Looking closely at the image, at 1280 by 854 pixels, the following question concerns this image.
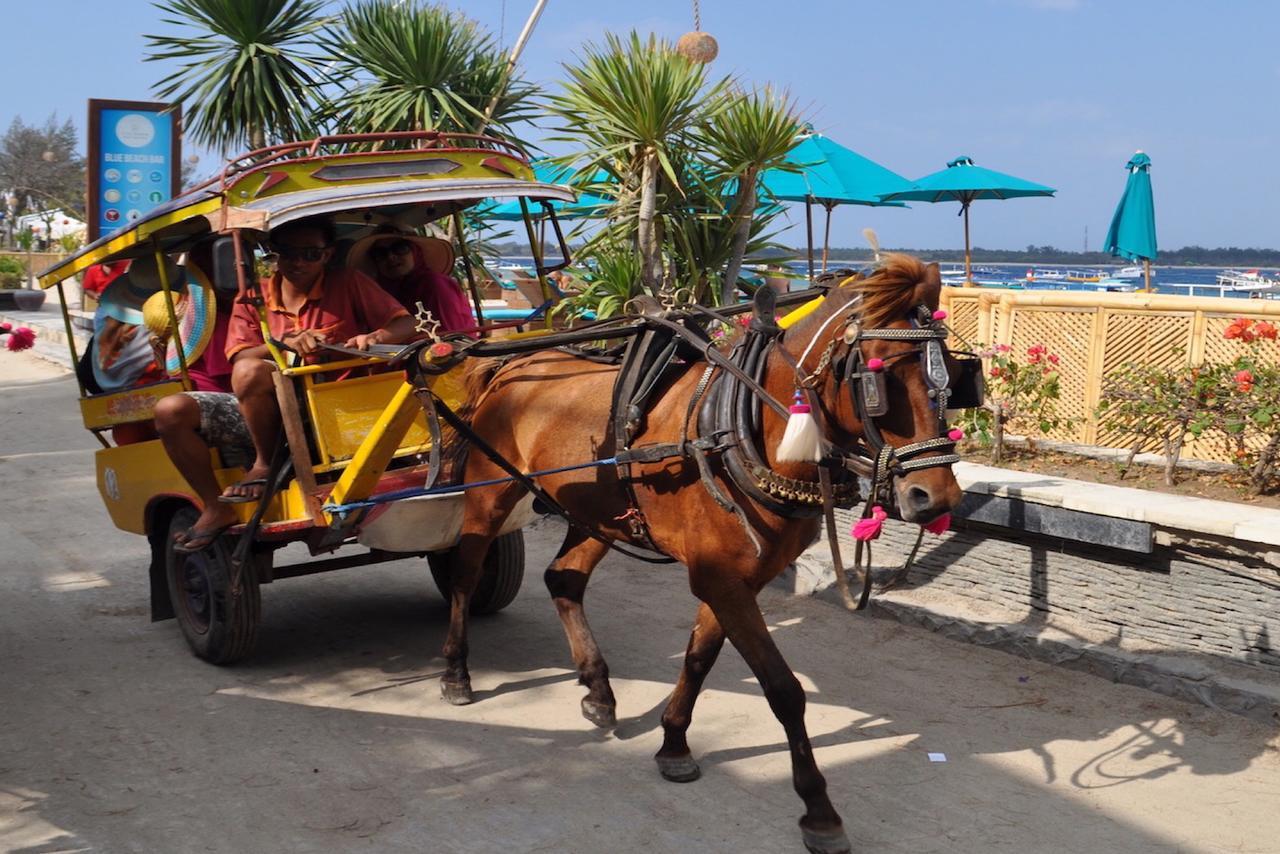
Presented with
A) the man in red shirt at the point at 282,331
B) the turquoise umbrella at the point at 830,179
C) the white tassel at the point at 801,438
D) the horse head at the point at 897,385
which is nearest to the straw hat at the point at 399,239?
the man in red shirt at the point at 282,331

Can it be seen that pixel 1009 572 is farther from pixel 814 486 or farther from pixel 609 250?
pixel 609 250

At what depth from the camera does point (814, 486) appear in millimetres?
4477

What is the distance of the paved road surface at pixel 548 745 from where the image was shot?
4.66 m

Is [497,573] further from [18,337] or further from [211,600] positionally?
[18,337]

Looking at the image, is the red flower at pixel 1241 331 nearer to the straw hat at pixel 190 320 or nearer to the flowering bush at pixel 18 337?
the straw hat at pixel 190 320

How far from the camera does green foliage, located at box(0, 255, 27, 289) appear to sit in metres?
35.6

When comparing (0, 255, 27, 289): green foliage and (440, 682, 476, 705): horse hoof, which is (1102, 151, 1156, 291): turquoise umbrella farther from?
(0, 255, 27, 289): green foliage

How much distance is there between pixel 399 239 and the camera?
6.75 meters

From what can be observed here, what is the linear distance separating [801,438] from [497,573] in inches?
139

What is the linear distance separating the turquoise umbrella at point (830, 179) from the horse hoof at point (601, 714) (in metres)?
10.7

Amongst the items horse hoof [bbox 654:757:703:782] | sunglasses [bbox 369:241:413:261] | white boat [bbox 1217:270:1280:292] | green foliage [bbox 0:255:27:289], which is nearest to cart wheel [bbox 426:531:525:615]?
sunglasses [bbox 369:241:413:261]

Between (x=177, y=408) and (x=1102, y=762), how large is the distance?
4.53 meters

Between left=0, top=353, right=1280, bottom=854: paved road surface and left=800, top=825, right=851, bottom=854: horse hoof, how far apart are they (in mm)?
139

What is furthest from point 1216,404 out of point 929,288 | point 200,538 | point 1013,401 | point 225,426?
point 200,538
